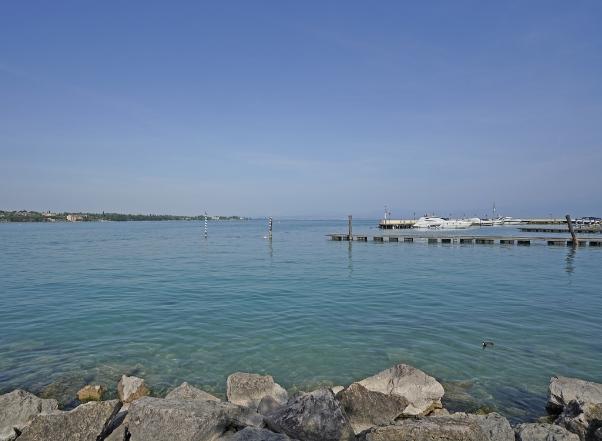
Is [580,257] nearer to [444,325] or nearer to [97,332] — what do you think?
[444,325]

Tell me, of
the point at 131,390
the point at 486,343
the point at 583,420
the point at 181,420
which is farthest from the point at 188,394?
the point at 486,343

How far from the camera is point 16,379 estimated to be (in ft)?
32.6

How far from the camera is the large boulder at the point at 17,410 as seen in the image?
6.98m

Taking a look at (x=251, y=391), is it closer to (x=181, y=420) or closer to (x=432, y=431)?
(x=181, y=420)

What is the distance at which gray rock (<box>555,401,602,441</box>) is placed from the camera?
646cm

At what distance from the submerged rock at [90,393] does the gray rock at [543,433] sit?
8.68 m

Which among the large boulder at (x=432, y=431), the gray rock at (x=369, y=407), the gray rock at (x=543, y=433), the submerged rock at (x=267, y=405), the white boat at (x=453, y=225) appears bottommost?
the submerged rock at (x=267, y=405)

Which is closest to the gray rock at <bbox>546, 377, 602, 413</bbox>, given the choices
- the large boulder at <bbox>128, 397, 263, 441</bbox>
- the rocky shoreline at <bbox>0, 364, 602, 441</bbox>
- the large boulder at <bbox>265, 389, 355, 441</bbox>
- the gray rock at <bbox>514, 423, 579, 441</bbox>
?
the rocky shoreline at <bbox>0, 364, 602, 441</bbox>

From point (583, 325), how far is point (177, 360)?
578 inches

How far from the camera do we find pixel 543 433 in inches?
245

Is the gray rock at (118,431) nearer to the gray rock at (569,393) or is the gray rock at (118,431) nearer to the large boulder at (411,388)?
the large boulder at (411,388)

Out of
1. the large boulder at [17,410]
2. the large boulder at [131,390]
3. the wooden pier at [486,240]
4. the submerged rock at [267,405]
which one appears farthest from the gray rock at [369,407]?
the wooden pier at [486,240]

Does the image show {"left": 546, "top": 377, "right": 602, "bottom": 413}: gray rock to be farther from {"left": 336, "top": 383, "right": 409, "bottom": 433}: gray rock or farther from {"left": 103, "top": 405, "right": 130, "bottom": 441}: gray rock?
{"left": 103, "top": 405, "right": 130, "bottom": 441}: gray rock

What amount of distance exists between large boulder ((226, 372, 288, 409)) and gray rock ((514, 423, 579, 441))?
4393 millimetres
